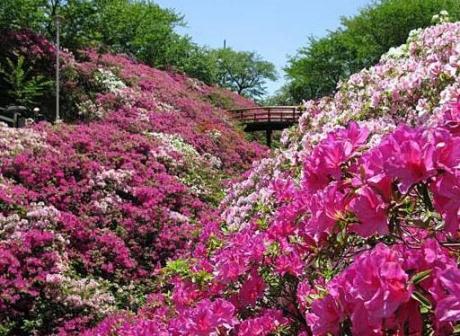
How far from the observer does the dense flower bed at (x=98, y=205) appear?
311 inches

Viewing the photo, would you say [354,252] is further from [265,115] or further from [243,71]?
[243,71]

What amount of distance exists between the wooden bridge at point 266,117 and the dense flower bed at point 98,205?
6.26m

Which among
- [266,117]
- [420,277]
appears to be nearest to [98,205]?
[420,277]

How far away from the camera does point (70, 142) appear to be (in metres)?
12.4

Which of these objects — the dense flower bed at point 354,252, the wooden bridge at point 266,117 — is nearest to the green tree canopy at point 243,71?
the wooden bridge at point 266,117

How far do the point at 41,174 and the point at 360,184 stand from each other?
9.17 metres

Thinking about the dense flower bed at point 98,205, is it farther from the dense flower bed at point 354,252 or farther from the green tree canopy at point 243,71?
the green tree canopy at point 243,71

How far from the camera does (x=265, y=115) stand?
2416 cm

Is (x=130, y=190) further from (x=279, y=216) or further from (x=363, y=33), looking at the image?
(x=363, y=33)

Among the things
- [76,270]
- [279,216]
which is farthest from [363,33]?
[279,216]

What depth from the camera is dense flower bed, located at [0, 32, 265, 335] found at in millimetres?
7891

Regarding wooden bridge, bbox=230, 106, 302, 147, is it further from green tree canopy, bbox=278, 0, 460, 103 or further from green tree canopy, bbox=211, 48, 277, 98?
green tree canopy, bbox=211, 48, 277, 98

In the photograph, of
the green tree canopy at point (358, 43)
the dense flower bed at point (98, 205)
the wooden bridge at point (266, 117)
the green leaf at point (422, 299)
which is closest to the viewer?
the green leaf at point (422, 299)

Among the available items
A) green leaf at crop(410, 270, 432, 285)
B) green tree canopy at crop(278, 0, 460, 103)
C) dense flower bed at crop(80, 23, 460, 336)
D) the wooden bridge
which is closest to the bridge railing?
the wooden bridge
